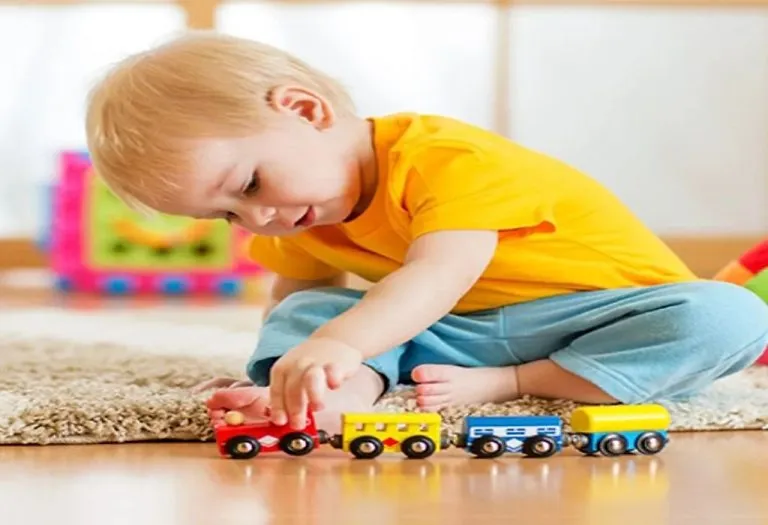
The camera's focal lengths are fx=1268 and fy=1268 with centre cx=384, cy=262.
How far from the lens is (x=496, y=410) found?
3.39 feet

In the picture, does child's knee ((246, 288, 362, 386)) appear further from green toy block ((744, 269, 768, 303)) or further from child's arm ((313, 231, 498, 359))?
green toy block ((744, 269, 768, 303))

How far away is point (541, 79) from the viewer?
2617mm

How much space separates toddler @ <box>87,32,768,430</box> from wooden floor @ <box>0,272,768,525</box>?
0.06m

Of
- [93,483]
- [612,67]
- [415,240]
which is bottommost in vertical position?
[93,483]

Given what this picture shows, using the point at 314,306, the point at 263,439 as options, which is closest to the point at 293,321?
the point at 314,306

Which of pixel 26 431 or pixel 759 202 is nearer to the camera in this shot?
pixel 26 431

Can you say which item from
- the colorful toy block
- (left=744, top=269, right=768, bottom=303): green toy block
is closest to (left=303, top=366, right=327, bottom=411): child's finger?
(left=744, top=269, right=768, bottom=303): green toy block

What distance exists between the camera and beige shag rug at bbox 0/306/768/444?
37.4 inches

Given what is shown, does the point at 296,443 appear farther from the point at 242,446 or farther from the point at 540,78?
the point at 540,78

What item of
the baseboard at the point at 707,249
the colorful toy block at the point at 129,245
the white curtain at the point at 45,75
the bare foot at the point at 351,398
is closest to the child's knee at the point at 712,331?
the bare foot at the point at 351,398

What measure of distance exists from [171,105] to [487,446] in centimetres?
35

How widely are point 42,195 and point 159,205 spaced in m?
1.47

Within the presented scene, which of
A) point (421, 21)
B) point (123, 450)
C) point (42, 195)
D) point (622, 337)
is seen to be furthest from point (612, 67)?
point (123, 450)

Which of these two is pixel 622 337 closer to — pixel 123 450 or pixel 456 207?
pixel 456 207
